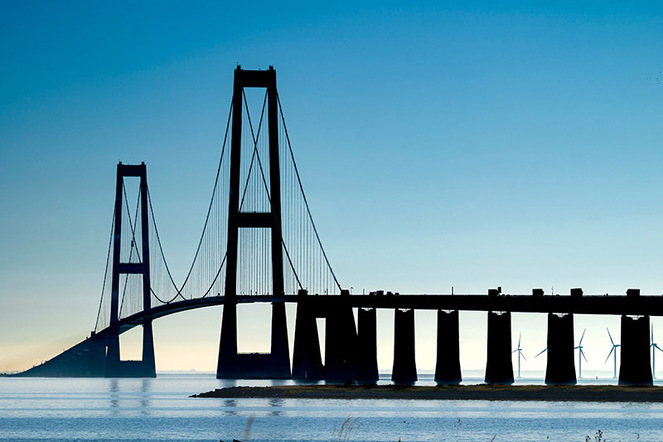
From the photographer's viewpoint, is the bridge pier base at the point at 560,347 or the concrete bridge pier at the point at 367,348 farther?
the concrete bridge pier at the point at 367,348

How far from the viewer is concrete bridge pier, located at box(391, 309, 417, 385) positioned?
113 metres

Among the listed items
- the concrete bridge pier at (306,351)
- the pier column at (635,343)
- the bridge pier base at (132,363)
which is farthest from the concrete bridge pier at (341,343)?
the bridge pier base at (132,363)

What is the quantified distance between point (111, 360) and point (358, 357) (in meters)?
45.2

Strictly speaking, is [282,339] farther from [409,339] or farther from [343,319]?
[409,339]

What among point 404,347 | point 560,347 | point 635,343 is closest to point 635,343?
point 635,343

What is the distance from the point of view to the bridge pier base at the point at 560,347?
9912cm

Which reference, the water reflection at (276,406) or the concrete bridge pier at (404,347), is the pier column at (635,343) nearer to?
the concrete bridge pier at (404,347)

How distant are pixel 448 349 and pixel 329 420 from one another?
40.7 meters

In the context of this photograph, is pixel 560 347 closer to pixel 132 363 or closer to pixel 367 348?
pixel 367 348

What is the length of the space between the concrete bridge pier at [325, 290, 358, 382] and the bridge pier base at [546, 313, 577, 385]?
2284cm

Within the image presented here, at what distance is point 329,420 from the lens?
69000 millimetres

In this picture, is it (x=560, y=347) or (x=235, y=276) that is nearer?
(x=560, y=347)

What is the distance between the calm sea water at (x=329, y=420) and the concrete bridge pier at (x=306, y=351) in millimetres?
21459

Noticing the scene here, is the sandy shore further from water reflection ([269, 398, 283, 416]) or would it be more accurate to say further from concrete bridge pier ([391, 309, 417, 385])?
concrete bridge pier ([391, 309, 417, 385])
